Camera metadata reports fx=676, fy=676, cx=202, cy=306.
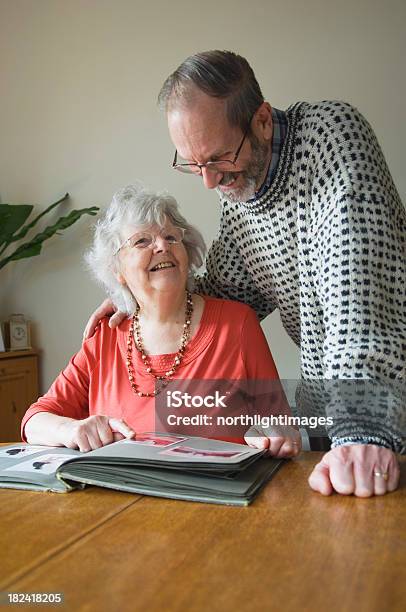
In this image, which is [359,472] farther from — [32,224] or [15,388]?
[32,224]

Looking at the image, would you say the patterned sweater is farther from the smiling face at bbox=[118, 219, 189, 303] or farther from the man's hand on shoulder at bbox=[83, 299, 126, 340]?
the man's hand on shoulder at bbox=[83, 299, 126, 340]

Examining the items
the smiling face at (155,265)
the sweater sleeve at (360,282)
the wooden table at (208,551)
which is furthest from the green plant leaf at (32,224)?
the wooden table at (208,551)

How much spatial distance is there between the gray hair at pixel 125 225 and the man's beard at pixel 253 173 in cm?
28

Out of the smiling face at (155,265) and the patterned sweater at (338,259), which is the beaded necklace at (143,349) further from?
the patterned sweater at (338,259)

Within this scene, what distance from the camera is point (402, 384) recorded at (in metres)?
1.18

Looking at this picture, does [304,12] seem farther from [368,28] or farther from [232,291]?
[232,291]

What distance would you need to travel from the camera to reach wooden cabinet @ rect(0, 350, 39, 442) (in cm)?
337

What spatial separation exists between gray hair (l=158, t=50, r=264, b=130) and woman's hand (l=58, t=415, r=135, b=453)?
2.27 ft

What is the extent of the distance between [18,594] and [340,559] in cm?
37

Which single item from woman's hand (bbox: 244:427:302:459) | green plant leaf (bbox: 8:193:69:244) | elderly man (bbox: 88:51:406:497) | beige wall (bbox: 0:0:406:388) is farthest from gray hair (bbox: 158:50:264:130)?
green plant leaf (bbox: 8:193:69:244)

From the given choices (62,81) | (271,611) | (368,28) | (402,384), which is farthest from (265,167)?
(62,81)

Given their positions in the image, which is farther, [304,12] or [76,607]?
[304,12]

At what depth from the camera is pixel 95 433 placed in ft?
4.50

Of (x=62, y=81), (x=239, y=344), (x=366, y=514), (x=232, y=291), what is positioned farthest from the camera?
(x=62, y=81)
